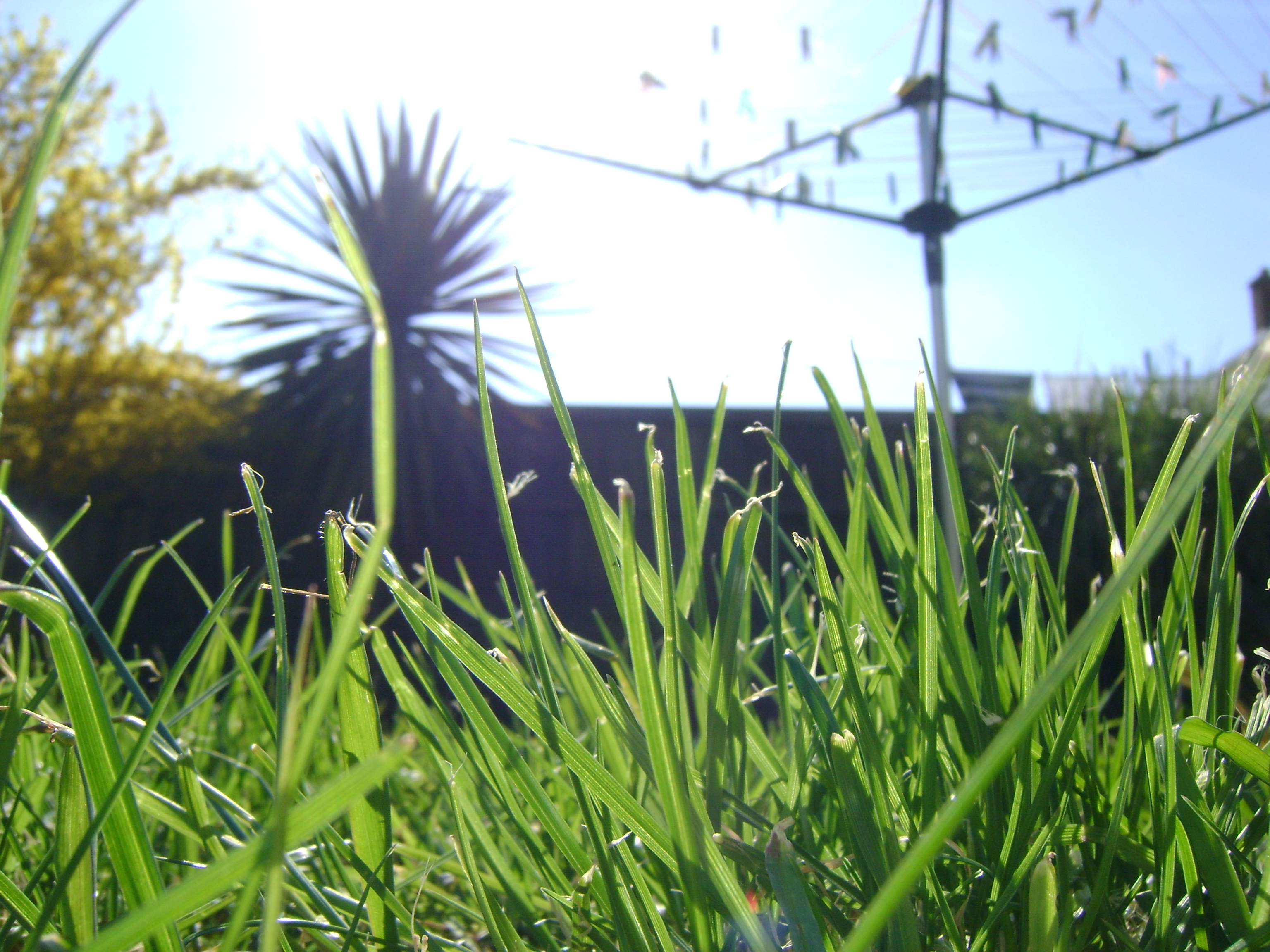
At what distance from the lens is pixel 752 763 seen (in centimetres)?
38

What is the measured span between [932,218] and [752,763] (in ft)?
10.5

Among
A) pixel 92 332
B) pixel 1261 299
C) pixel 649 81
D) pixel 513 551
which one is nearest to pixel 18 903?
pixel 513 551

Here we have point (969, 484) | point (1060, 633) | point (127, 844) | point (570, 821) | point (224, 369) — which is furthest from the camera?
point (224, 369)

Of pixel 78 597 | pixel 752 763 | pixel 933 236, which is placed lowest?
pixel 752 763

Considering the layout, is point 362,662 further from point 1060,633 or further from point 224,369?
point 224,369

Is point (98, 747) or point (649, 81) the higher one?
point (649, 81)

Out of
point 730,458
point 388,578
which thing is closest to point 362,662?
point 388,578

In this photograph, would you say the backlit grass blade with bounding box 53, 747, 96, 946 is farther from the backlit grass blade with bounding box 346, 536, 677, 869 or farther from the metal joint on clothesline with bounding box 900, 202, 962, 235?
the metal joint on clothesline with bounding box 900, 202, 962, 235

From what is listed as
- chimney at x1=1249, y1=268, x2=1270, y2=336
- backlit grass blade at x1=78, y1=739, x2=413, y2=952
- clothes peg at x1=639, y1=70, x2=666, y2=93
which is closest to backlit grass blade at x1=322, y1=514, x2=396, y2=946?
backlit grass blade at x1=78, y1=739, x2=413, y2=952

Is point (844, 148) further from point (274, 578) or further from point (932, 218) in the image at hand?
point (274, 578)

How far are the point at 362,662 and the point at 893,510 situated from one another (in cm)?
21

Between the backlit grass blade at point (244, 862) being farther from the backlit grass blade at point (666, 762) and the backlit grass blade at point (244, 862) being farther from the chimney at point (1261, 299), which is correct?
the chimney at point (1261, 299)

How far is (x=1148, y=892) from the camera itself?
0.28 m

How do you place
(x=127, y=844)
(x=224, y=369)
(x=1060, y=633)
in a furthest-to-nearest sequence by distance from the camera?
(x=224, y=369)
(x=1060, y=633)
(x=127, y=844)
